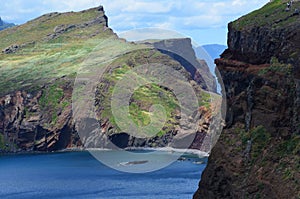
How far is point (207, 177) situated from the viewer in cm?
12369

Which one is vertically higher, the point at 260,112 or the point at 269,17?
the point at 269,17

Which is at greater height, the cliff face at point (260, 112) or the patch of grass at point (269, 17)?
the patch of grass at point (269, 17)

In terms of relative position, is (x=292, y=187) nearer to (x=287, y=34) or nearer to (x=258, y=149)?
(x=258, y=149)

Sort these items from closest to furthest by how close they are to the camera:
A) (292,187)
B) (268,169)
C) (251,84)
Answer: (292,187) < (268,169) < (251,84)

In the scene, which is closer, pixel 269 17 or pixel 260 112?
pixel 260 112

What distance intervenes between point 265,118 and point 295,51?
478 inches

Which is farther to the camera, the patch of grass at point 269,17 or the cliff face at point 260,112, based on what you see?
the patch of grass at point 269,17

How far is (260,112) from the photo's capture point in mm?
114312

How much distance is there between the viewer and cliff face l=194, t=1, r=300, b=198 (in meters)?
106

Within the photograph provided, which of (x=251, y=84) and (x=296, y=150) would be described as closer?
(x=296, y=150)

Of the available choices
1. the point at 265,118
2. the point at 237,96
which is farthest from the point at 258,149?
the point at 237,96

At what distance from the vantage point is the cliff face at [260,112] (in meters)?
106

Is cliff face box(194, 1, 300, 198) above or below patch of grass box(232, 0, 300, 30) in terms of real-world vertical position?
below

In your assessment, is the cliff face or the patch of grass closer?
the cliff face
